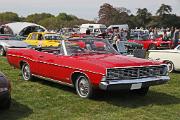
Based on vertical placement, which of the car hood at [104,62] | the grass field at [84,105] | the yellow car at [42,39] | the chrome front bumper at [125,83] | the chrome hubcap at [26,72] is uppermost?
the car hood at [104,62]

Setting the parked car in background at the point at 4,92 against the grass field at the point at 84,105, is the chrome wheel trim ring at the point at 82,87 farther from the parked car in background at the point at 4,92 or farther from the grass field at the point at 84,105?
the parked car in background at the point at 4,92

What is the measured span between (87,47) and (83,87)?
1315 millimetres

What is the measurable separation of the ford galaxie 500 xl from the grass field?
1.10 feet

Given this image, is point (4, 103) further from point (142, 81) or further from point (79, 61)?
point (142, 81)

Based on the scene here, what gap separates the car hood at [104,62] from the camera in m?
8.05

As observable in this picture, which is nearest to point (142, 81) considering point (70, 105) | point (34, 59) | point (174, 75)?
point (70, 105)

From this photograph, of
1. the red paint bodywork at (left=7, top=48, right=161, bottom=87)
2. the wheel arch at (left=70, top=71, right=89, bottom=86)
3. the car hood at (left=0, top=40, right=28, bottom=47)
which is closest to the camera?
the red paint bodywork at (left=7, top=48, right=161, bottom=87)

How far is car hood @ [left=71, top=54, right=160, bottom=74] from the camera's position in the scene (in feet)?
26.4

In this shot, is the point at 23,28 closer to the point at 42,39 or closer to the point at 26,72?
the point at 42,39

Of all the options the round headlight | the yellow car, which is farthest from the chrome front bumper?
the yellow car

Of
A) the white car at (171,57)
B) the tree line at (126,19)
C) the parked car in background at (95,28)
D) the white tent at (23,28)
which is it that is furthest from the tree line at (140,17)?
the white car at (171,57)

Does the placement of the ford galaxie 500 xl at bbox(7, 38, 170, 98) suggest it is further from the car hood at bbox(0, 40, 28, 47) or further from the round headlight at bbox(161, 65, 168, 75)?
the car hood at bbox(0, 40, 28, 47)

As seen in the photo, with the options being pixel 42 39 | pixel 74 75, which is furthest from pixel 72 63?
pixel 42 39

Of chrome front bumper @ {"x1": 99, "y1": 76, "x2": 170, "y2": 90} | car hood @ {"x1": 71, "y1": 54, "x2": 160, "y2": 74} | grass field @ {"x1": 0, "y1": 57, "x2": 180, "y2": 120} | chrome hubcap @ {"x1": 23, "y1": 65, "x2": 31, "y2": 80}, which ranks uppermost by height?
car hood @ {"x1": 71, "y1": 54, "x2": 160, "y2": 74}
